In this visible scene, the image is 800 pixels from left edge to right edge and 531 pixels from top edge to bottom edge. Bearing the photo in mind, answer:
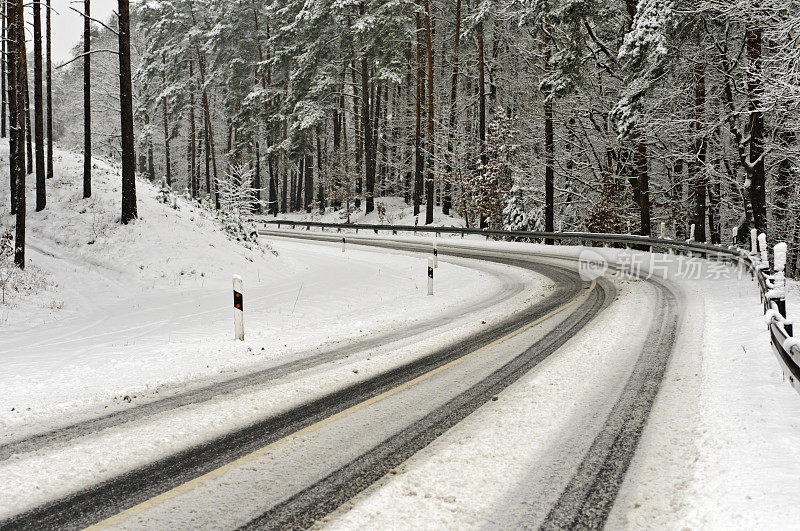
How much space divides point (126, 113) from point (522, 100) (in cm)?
2627

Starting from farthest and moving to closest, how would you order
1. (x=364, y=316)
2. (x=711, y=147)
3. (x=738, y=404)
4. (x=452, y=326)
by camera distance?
1. (x=711, y=147)
2. (x=364, y=316)
3. (x=452, y=326)
4. (x=738, y=404)

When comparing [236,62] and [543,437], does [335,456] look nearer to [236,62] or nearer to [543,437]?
[543,437]

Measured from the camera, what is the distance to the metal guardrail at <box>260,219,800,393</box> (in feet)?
18.2

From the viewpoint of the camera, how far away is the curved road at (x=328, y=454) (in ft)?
12.3

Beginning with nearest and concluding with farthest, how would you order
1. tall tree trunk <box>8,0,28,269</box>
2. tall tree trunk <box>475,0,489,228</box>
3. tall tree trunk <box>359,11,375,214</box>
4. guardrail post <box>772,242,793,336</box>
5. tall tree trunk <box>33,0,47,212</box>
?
guardrail post <box>772,242,793,336</box> → tall tree trunk <box>8,0,28,269</box> → tall tree trunk <box>33,0,47,212</box> → tall tree trunk <box>475,0,489,228</box> → tall tree trunk <box>359,11,375,214</box>

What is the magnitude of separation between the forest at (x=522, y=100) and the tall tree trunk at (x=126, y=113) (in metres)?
0.18

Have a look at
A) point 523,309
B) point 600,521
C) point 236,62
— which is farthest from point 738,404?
point 236,62

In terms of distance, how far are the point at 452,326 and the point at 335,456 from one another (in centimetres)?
583

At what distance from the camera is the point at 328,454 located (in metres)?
4.69

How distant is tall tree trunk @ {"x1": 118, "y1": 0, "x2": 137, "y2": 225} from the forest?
177 millimetres

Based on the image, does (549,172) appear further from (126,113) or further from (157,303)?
(157,303)

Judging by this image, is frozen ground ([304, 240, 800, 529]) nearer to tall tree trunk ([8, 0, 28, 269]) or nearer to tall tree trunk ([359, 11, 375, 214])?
tall tree trunk ([8, 0, 28, 269])

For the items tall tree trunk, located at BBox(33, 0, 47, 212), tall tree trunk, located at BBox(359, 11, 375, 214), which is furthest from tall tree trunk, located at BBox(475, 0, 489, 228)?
tall tree trunk, located at BBox(33, 0, 47, 212)

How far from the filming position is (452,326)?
10.2 m
